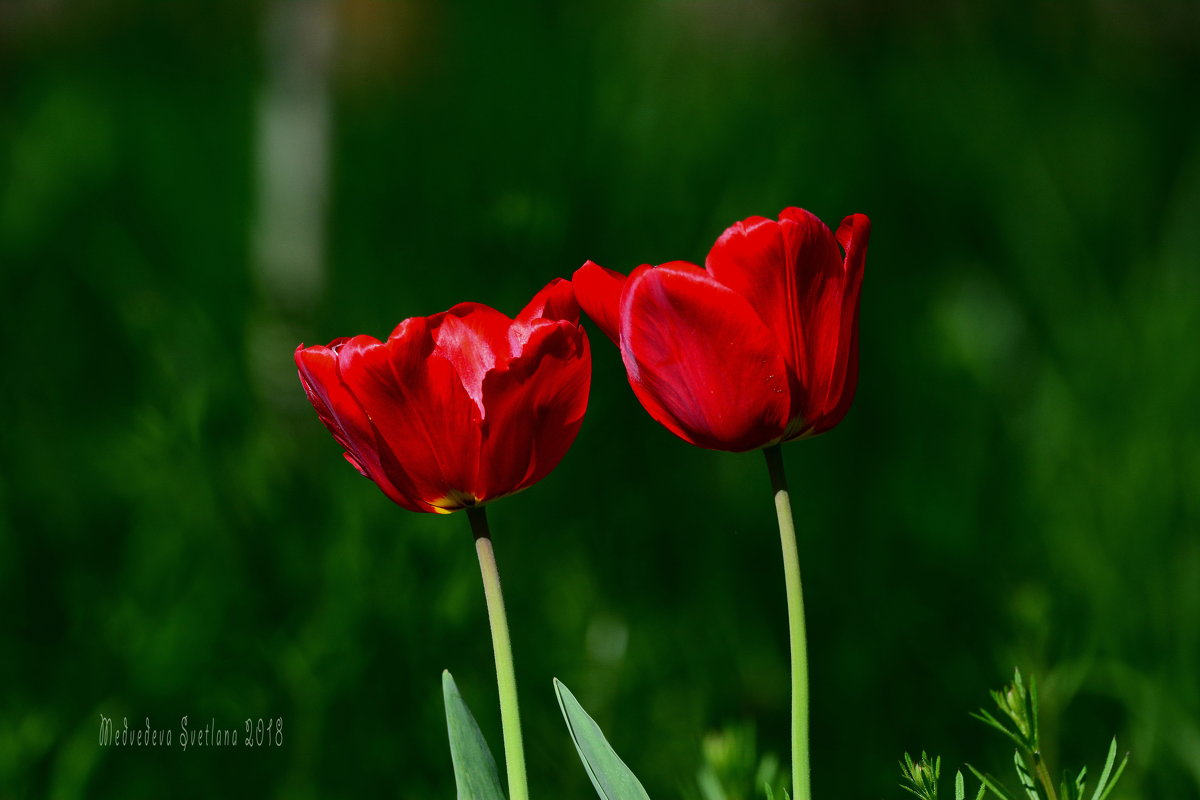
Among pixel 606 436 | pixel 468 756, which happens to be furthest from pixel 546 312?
pixel 606 436

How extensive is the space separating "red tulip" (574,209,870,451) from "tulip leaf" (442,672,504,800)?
84 mm

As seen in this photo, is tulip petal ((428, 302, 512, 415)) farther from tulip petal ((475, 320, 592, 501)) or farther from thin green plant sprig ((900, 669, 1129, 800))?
thin green plant sprig ((900, 669, 1129, 800))

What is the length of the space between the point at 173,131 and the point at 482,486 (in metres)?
1.74

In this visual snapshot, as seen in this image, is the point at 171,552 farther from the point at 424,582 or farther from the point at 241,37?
the point at 241,37

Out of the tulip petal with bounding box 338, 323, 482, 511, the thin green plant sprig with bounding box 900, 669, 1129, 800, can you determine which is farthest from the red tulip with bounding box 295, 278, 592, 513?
the thin green plant sprig with bounding box 900, 669, 1129, 800

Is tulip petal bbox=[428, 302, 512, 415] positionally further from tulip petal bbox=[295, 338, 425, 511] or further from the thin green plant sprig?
the thin green plant sprig

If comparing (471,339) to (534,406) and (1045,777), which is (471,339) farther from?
(1045,777)

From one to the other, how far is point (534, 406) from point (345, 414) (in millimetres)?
46

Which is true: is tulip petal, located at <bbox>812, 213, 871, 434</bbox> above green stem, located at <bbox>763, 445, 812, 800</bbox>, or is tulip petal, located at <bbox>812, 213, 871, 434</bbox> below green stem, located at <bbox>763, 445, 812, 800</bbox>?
above

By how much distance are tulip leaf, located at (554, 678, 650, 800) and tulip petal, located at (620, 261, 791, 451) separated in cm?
7

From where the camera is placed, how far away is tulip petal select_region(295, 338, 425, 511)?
0.94 ft

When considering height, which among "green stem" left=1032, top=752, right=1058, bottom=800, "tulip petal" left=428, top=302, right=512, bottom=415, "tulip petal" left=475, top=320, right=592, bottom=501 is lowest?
"green stem" left=1032, top=752, right=1058, bottom=800

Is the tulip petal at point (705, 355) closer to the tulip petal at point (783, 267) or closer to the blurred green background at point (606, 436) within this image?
the tulip petal at point (783, 267)

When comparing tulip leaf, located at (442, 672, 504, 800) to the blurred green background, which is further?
the blurred green background
